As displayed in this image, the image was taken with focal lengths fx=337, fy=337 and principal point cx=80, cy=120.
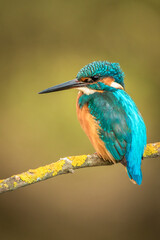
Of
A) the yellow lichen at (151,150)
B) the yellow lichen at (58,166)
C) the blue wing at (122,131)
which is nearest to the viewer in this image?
the yellow lichen at (58,166)

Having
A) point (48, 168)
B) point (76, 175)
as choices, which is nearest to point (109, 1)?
point (76, 175)

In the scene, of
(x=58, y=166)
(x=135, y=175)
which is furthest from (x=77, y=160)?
(x=135, y=175)

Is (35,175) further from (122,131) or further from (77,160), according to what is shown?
(122,131)

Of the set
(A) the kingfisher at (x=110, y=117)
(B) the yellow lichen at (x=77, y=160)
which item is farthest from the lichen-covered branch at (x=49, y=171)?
(A) the kingfisher at (x=110, y=117)

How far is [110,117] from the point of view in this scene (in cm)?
174

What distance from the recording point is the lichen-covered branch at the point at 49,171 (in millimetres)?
1438

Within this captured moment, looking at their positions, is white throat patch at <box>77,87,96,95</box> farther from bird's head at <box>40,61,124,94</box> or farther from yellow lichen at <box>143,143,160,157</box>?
yellow lichen at <box>143,143,160,157</box>

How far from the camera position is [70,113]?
111 inches

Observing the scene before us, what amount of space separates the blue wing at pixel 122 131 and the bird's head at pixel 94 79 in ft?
0.26

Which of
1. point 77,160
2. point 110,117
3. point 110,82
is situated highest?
point 110,82

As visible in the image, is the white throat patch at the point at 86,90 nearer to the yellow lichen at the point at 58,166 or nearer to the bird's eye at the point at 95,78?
the bird's eye at the point at 95,78

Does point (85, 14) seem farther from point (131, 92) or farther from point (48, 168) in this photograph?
point (48, 168)

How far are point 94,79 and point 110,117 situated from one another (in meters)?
0.23

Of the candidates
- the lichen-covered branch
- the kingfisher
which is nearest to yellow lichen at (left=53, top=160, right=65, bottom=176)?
the lichen-covered branch
